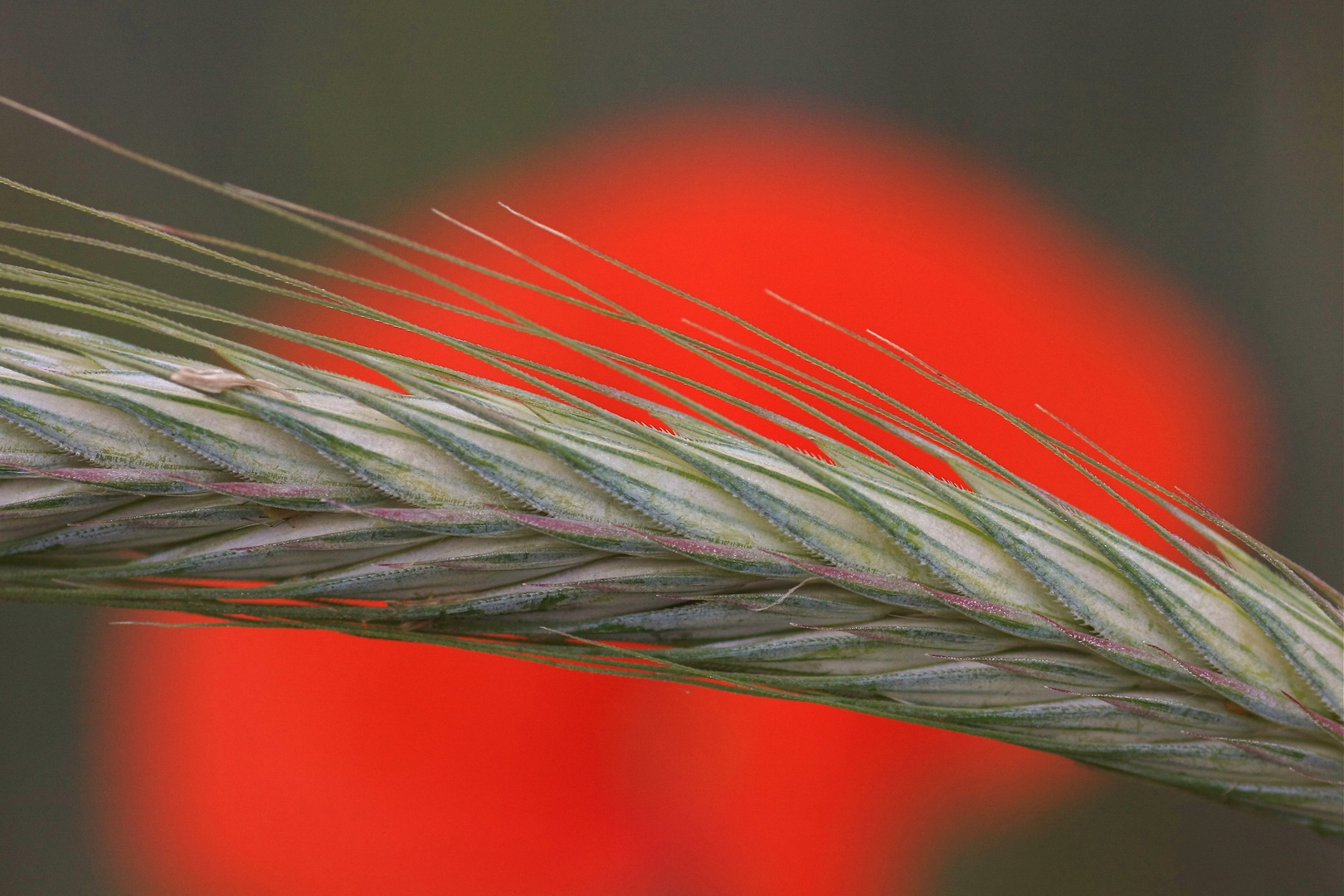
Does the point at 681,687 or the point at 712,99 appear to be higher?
the point at 712,99

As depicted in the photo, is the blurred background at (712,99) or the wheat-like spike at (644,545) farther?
the blurred background at (712,99)

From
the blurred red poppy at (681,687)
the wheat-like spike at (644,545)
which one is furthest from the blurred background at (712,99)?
the wheat-like spike at (644,545)

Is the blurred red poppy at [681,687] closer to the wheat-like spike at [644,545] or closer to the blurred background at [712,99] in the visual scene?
the blurred background at [712,99]

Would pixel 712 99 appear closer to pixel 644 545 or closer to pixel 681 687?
pixel 681 687

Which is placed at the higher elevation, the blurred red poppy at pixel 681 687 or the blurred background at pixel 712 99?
the blurred background at pixel 712 99

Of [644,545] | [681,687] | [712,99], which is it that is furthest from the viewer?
[712,99]

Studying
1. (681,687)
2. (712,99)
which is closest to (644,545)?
(681,687)
